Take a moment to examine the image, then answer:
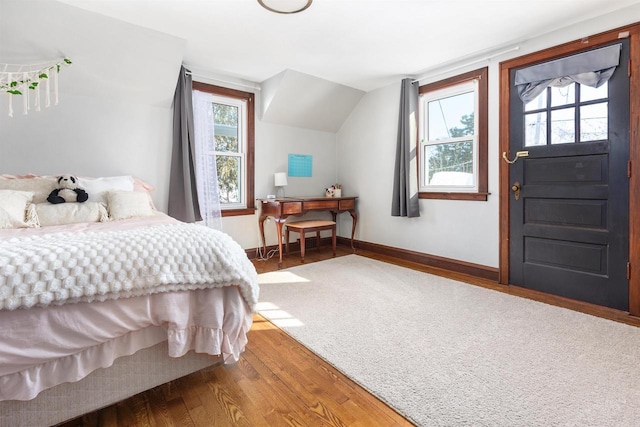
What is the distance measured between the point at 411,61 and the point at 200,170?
8.74 ft

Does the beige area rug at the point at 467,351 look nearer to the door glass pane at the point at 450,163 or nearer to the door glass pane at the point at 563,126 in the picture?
the door glass pane at the point at 450,163

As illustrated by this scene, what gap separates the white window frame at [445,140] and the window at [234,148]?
7.18ft

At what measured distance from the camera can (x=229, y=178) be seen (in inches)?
160

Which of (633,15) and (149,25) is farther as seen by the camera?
(149,25)

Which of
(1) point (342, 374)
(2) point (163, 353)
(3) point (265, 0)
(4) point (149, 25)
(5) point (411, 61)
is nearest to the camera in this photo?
(2) point (163, 353)

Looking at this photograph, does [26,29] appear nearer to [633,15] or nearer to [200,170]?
[200,170]

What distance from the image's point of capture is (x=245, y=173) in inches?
162

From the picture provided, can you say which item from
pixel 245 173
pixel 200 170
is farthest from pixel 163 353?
pixel 245 173

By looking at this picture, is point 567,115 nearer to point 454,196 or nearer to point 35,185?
point 454,196

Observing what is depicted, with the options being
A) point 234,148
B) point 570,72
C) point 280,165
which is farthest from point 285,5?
point 570,72

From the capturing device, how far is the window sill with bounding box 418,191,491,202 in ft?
10.9

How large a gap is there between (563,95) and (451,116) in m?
1.10

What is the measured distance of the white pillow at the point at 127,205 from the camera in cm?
243

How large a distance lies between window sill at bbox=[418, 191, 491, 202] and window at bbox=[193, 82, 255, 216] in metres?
2.22
